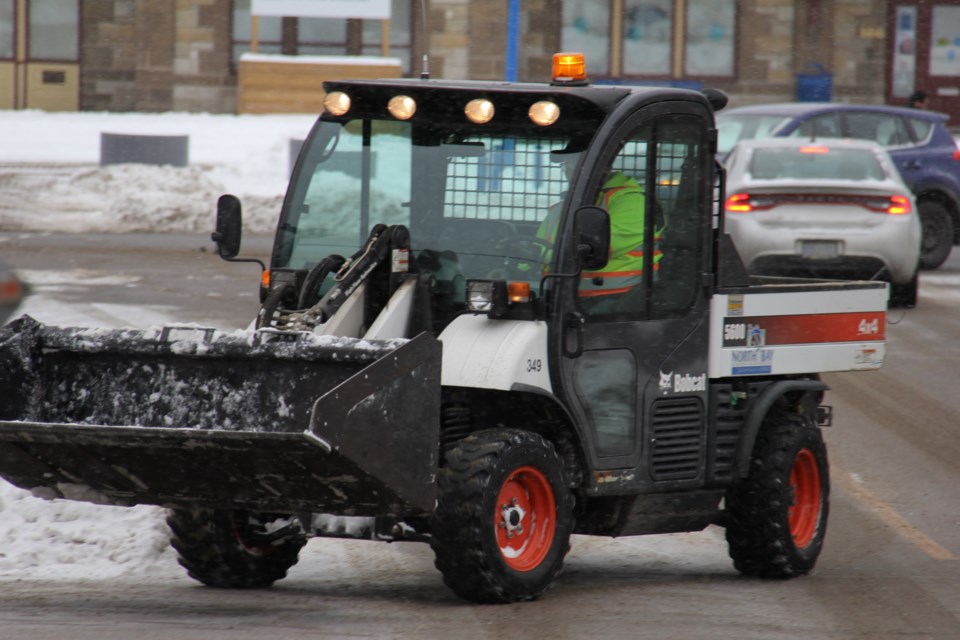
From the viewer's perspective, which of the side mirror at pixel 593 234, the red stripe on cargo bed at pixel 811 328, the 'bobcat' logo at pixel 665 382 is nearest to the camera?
the side mirror at pixel 593 234

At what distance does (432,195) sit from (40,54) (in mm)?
29114

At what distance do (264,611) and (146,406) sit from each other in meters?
0.90

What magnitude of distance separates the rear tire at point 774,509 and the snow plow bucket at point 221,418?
2138mm

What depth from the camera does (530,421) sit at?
23.0 ft

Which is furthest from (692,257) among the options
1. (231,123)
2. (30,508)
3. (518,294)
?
(231,123)

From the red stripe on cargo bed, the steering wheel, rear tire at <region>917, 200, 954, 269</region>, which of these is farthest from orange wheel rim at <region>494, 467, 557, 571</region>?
rear tire at <region>917, 200, 954, 269</region>

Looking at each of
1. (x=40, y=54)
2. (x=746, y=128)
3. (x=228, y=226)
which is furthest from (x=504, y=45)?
(x=228, y=226)

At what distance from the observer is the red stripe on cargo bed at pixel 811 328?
25.6 feet

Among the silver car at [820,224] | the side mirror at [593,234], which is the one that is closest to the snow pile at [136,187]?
the silver car at [820,224]

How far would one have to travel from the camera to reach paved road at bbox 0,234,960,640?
6355 millimetres

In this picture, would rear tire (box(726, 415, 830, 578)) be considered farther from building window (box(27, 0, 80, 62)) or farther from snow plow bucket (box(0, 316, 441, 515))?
building window (box(27, 0, 80, 62))

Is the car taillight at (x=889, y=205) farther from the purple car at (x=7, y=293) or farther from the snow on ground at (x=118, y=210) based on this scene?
the purple car at (x=7, y=293)

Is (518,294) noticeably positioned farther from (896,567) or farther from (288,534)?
(896,567)

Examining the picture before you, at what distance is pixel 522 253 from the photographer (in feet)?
23.0
